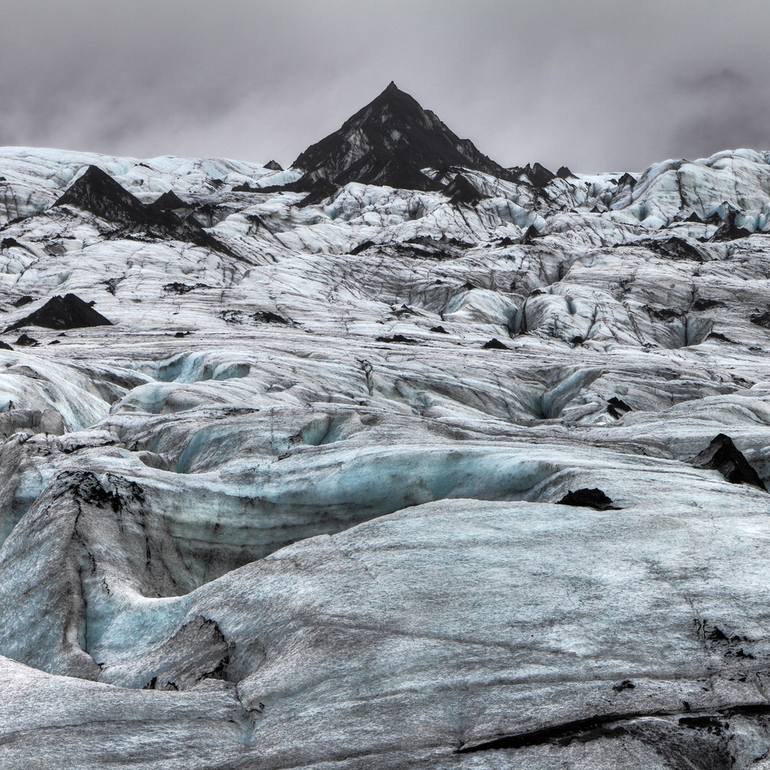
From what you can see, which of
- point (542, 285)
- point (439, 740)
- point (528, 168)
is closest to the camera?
point (439, 740)

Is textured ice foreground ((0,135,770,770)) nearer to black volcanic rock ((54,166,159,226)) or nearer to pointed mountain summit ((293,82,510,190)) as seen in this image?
black volcanic rock ((54,166,159,226))

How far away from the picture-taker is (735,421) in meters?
27.0

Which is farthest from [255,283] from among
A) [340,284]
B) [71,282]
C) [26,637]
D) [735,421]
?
[26,637]

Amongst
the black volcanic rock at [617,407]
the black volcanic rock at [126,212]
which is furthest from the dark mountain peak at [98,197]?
the black volcanic rock at [617,407]

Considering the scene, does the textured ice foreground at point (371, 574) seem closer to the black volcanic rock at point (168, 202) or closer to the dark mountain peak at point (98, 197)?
the dark mountain peak at point (98, 197)

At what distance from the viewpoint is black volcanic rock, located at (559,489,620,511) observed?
14.0 meters

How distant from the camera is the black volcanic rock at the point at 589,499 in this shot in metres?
14.0

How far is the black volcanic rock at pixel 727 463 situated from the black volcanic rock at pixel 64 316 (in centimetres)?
4932

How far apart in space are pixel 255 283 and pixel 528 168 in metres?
109

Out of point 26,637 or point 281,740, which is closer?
point 281,740

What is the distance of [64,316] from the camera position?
195 ft

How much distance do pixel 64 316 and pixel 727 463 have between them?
2041 inches

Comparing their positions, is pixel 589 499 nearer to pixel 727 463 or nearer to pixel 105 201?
pixel 727 463

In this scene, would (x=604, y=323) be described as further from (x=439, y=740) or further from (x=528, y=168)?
(x=528, y=168)
